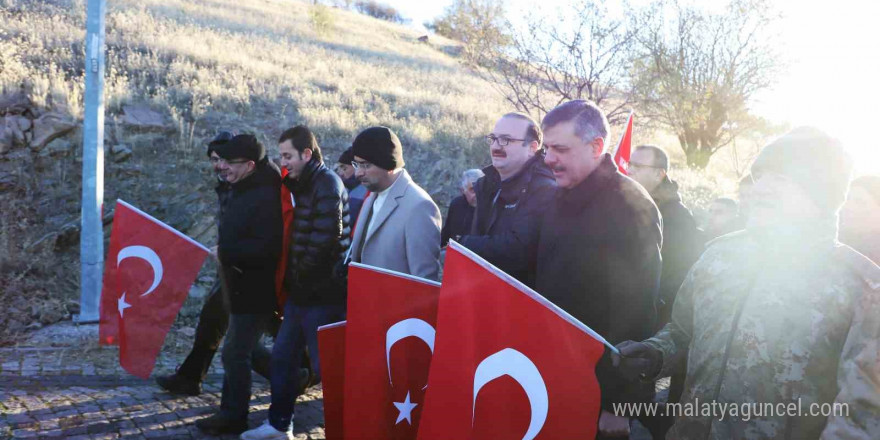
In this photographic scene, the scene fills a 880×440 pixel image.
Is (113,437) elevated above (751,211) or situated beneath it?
situated beneath

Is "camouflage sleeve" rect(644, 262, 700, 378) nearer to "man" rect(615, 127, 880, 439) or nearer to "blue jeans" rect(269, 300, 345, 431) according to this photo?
→ "man" rect(615, 127, 880, 439)

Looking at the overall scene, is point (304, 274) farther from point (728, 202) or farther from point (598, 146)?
point (728, 202)

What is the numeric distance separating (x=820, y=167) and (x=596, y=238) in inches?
37.5

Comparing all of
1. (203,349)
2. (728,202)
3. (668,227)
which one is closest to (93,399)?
(203,349)

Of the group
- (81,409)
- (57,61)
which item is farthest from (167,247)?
(57,61)

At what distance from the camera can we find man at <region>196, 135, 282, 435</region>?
195 inches

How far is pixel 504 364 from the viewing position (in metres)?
2.98

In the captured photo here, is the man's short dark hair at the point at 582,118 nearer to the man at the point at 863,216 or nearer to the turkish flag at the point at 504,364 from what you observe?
the turkish flag at the point at 504,364

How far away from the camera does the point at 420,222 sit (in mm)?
4598

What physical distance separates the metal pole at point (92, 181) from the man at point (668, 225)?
588cm

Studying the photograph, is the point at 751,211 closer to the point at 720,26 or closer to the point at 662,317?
the point at 662,317

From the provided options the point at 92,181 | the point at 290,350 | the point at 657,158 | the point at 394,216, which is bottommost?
the point at 290,350

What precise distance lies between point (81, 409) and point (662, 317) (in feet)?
15.1

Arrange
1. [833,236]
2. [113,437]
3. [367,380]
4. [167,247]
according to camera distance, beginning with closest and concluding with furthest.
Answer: [833,236]
[367,380]
[113,437]
[167,247]
